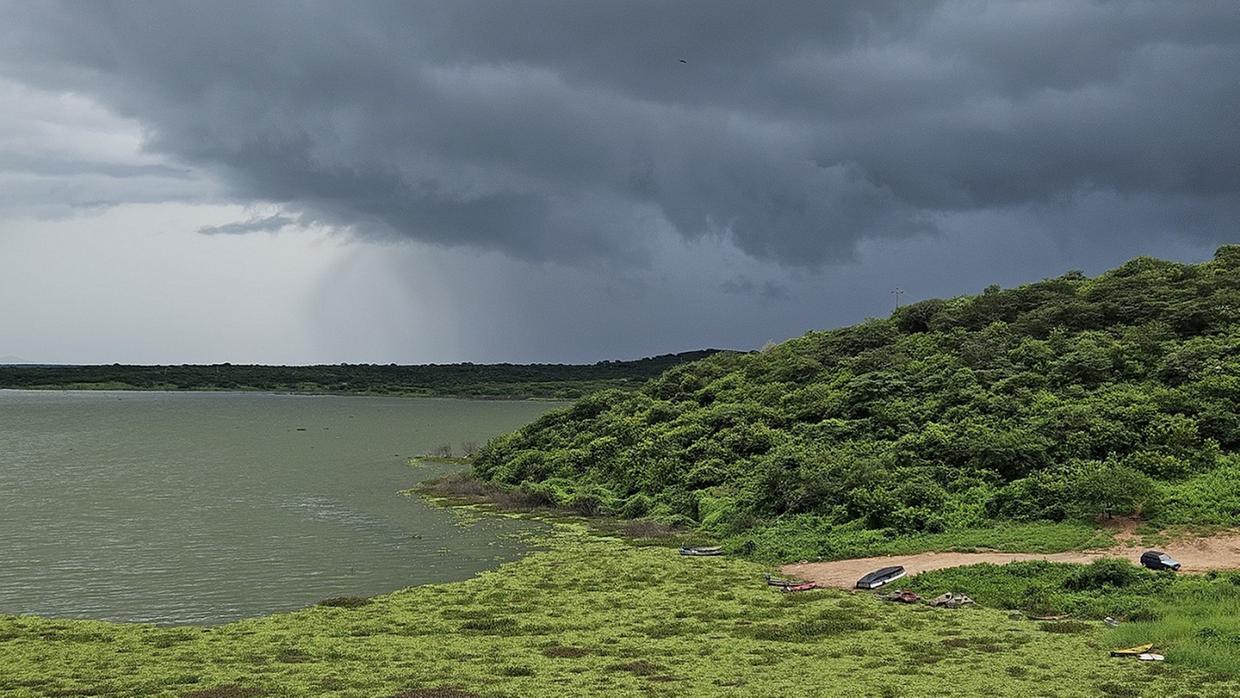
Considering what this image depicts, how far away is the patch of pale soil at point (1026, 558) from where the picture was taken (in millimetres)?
26250

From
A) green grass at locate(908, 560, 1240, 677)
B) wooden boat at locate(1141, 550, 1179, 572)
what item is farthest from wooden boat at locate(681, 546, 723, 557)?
wooden boat at locate(1141, 550, 1179, 572)

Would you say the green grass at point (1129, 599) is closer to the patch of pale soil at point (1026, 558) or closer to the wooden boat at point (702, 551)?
the patch of pale soil at point (1026, 558)

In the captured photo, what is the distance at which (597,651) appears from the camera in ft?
65.6

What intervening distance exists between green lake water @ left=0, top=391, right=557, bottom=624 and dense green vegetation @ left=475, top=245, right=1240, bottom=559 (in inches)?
344

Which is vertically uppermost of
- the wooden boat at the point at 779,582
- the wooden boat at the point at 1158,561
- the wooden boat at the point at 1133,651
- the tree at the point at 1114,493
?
the tree at the point at 1114,493

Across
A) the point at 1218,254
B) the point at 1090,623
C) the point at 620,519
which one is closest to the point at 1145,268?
the point at 1218,254

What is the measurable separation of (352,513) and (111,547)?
11.0 m

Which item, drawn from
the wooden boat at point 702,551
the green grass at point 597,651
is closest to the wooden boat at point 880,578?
the green grass at point 597,651

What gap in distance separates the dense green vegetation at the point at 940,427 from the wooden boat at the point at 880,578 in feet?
13.4

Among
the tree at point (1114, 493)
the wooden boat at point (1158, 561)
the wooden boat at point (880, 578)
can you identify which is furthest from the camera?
the tree at point (1114, 493)

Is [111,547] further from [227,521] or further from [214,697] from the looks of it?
[214,697]

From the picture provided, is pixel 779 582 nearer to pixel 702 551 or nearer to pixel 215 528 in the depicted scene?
pixel 702 551

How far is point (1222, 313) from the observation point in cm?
4662

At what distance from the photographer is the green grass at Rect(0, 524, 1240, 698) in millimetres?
17109
